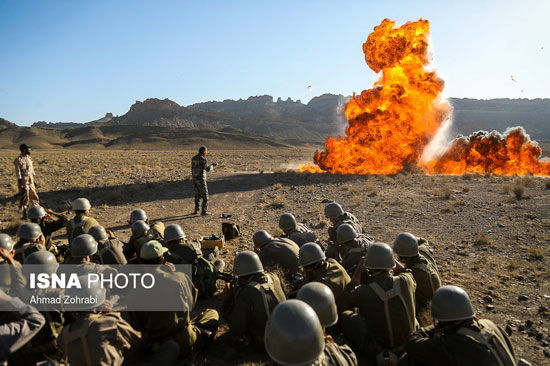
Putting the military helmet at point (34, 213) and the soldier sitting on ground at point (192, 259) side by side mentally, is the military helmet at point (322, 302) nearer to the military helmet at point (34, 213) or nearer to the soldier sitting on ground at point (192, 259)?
the soldier sitting on ground at point (192, 259)

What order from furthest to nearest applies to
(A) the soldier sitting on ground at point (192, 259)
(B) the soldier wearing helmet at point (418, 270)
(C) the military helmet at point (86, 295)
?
1. (A) the soldier sitting on ground at point (192, 259)
2. (B) the soldier wearing helmet at point (418, 270)
3. (C) the military helmet at point (86, 295)

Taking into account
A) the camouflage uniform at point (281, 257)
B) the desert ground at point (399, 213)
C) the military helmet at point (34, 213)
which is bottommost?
the desert ground at point (399, 213)

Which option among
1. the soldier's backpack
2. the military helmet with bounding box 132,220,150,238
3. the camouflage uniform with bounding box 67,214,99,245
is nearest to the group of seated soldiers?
the camouflage uniform with bounding box 67,214,99,245

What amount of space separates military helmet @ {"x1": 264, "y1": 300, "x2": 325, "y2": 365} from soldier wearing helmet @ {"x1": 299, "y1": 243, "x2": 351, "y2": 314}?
7.71ft

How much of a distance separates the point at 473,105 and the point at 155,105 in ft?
441

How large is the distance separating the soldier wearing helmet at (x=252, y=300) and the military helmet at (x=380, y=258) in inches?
51.7

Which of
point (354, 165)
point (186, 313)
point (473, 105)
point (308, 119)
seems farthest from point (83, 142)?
point (473, 105)

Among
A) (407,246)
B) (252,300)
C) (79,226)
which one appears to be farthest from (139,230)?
(407,246)

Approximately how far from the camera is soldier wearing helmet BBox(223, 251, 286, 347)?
429 cm

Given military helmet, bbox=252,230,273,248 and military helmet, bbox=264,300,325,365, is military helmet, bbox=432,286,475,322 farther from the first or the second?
military helmet, bbox=252,230,273,248

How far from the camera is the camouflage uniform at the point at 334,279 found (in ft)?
15.8

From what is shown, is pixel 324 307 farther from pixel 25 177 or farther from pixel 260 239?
pixel 25 177

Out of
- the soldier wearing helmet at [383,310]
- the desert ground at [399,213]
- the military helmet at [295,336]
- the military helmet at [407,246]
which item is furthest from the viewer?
the desert ground at [399,213]

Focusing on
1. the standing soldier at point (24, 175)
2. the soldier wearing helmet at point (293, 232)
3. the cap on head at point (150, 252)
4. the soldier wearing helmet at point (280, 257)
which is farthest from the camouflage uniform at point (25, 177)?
the soldier wearing helmet at point (280, 257)
